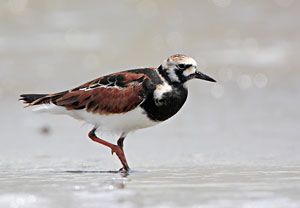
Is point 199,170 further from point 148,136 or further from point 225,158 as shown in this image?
point 148,136

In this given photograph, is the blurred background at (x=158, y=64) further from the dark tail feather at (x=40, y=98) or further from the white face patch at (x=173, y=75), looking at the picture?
the white face patch at (x=173, y=75)

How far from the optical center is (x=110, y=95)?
6133 millimetres

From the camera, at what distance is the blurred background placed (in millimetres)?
6465

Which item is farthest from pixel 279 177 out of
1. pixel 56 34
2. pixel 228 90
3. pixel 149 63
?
pixel 56 34

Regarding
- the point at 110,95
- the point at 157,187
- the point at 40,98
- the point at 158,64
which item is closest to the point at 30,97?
the point at 40,98

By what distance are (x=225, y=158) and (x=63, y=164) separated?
1207mm

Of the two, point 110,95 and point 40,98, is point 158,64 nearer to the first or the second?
point 40,98

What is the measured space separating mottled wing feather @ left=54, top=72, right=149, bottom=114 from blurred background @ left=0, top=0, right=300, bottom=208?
47 cm

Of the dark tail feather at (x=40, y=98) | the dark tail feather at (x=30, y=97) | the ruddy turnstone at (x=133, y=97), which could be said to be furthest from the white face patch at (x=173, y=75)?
the dark tail feather at (x=30, y=97)

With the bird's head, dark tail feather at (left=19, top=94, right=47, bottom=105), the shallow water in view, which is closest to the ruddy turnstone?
the bird's head

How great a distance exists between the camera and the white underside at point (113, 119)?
6027 millimetres

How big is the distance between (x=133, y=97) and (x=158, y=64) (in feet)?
14.5

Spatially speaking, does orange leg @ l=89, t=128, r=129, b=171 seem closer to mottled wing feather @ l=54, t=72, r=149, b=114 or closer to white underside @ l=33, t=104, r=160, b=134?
white underside @ l=33, t=104, r=160, b=134

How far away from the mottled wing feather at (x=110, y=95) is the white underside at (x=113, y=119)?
0.04 meters
